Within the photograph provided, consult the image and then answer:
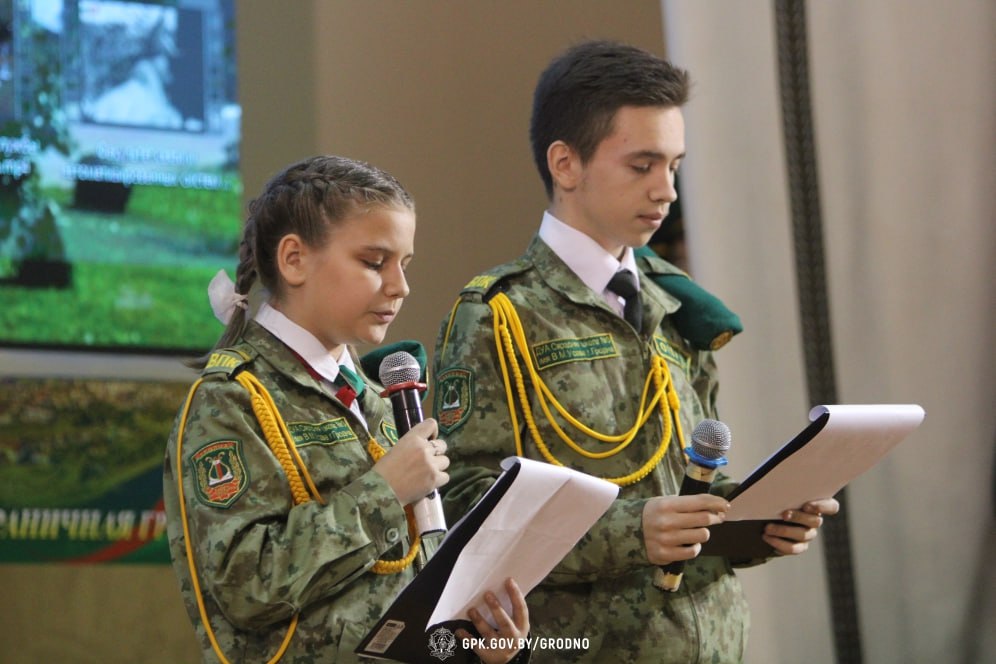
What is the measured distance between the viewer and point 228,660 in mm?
1304

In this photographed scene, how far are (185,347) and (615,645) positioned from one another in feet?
5.74

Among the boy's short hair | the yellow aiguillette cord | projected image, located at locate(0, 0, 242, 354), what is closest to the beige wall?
projected image, located at locate(0, 0, 242, 354)

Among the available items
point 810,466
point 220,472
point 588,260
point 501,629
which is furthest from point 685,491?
point 220,472

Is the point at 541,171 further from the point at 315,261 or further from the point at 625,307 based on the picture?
the point at 315,261

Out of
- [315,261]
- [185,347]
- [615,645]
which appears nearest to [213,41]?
[185,347]

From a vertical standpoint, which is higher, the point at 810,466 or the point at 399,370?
the point at 399,370

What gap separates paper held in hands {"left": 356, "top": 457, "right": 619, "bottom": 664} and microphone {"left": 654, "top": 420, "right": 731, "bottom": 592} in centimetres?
14

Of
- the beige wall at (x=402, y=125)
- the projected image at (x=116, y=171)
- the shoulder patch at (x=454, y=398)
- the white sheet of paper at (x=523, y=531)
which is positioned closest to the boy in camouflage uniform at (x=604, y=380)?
the shoulder patch at (x=454, y=398)

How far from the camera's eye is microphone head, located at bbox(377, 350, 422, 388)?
1367mm

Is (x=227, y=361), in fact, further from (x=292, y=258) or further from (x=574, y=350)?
(x=574, y=350)

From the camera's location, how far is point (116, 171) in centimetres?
300

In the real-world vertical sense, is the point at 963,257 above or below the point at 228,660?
above

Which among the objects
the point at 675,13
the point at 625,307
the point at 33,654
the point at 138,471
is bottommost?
the point at 33,654

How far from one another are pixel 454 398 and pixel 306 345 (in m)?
0.23
